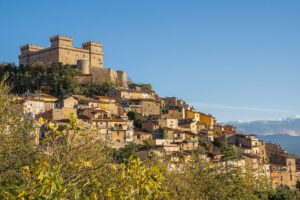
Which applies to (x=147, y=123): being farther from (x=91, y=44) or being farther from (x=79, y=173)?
(x=79, y=173)

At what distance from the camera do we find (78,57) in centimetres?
10850

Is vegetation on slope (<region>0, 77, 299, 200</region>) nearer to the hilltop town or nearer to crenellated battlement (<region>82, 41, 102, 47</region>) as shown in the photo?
the hilltop town

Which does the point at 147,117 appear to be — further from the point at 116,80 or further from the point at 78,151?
the point at 78,151

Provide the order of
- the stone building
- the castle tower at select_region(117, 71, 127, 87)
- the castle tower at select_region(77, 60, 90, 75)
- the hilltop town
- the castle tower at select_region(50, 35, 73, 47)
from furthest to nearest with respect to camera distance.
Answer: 1. the castle tower at select_region(50, 35, 73, 47)
2. the castle tower at select_region(117, 71, 127, 87)
3. the castle tower at select_region(77, 60, 90, 75)
4. the stone building
5. the hilltop town

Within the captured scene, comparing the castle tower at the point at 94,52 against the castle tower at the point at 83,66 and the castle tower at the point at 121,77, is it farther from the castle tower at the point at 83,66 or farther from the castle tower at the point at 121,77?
the castle tower at the point at 83,66

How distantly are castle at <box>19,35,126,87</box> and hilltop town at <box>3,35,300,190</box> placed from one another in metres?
0.23

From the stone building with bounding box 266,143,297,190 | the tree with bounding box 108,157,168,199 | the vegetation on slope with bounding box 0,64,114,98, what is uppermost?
Answer: the vegetation on slope with bounding box 0,64,114,98

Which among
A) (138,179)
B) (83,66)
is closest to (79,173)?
(138,179)

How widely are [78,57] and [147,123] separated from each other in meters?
42.4

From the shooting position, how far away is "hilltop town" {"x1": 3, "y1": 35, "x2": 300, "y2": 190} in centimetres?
6306

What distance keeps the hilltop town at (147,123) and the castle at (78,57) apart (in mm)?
232

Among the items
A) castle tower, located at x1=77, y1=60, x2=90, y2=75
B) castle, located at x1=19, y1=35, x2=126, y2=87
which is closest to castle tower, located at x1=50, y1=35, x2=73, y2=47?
castle, located at x1=19, y1=35, x2=126, y2=87

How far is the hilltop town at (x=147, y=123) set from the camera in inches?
2483

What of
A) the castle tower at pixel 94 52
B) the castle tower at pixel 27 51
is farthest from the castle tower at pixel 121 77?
the castle tower at pixel 27 51
